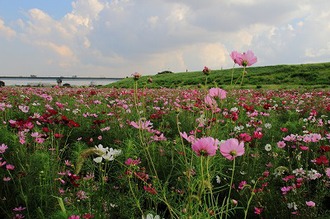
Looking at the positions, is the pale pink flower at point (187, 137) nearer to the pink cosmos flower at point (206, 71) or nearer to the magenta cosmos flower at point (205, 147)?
the magenta cosmos flower at point (205, 147)

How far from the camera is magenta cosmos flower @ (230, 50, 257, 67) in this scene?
1.72 m

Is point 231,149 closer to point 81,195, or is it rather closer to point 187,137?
point 187,137

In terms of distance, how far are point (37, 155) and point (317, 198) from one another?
2073 millimetres

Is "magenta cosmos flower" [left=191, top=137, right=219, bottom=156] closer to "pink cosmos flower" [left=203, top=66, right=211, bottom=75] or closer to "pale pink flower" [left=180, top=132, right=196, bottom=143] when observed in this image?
"pale pink flower" [left=180, top=132, right=196, bottom=143]

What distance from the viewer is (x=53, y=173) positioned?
8.37 feet

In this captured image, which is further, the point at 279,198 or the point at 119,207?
the point at 279,198

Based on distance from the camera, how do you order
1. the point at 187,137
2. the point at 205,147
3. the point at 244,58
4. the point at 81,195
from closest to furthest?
the point at 205,147 → the point at 187,137 → the point at 244,58 → the point at 81,195

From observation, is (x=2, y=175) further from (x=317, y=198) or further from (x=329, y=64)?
(x=329, y=64)

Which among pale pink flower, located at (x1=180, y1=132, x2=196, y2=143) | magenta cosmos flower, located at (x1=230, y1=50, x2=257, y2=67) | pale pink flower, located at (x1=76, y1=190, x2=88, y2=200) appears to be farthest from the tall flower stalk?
pale pink flower, located at (x1=76, y1=190, x2=88, y2=200)

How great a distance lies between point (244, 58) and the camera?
1733 mm

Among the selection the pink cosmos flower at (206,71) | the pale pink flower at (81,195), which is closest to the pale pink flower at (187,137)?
the pink cosmos flower at (206,71)

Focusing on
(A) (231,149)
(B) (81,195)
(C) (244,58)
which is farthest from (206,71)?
(B) (81,195)

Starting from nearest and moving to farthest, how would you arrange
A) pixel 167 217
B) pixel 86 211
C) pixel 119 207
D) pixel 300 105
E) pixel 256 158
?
1. pixel 86 211
2. pixel 119 207
3. pixel 167 217
4. pixel 256 158
5. pixel 300 105

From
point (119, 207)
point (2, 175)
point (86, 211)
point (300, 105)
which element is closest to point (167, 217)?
point (119, 207)
